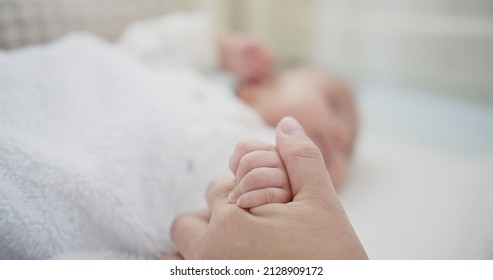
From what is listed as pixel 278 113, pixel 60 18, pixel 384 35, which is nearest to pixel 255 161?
pixel 278 113

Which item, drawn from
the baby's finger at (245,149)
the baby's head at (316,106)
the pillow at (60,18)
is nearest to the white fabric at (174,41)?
the pillow at (60,18)

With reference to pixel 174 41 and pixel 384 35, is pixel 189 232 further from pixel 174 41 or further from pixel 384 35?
pixel 384 35

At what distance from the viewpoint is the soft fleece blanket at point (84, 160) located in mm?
481

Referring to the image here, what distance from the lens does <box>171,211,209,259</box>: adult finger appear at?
1.55 ft

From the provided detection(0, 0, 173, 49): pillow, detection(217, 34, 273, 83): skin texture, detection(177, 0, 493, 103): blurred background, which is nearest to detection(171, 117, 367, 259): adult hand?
detection(217, 34, 273, 83): skin texture

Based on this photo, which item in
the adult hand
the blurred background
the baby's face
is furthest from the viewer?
the blurred background

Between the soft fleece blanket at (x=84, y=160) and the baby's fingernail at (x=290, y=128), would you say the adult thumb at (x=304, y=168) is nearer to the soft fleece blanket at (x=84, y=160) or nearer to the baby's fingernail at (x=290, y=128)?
the baby's fingernail at (x=290, y=128)

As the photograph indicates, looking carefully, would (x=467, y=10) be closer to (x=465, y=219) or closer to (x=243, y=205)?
(x=465, y=219)

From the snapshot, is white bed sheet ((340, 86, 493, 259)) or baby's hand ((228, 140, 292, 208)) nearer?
baby's hand ((228, 140, 292, 208))

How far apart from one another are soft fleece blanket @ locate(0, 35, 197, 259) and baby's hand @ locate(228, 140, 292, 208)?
163 millimetres

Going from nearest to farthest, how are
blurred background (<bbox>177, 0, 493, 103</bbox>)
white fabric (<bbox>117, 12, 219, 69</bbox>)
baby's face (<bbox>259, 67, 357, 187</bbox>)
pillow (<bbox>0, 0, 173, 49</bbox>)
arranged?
baby's face (<bbox>259, 67, 357, 187</bbox>)
pillow (<bbox>0, 0, 173, 49</bbox>)
white fabric (<bbox>117, 12, 219, 69</bbox>)
blurred background (<bbox>177, 0, 493, 103</bbox>)

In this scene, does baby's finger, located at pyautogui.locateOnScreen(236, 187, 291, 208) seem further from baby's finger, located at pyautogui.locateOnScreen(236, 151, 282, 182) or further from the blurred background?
the blurred background

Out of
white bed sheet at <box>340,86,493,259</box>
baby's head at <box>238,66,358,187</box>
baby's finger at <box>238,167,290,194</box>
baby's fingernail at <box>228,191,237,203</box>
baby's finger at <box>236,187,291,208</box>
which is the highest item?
baby's finger at <box>238,167,290,194</box>

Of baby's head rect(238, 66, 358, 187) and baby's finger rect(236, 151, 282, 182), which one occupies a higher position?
baby's finger rect(236, 151, 282, 182)
